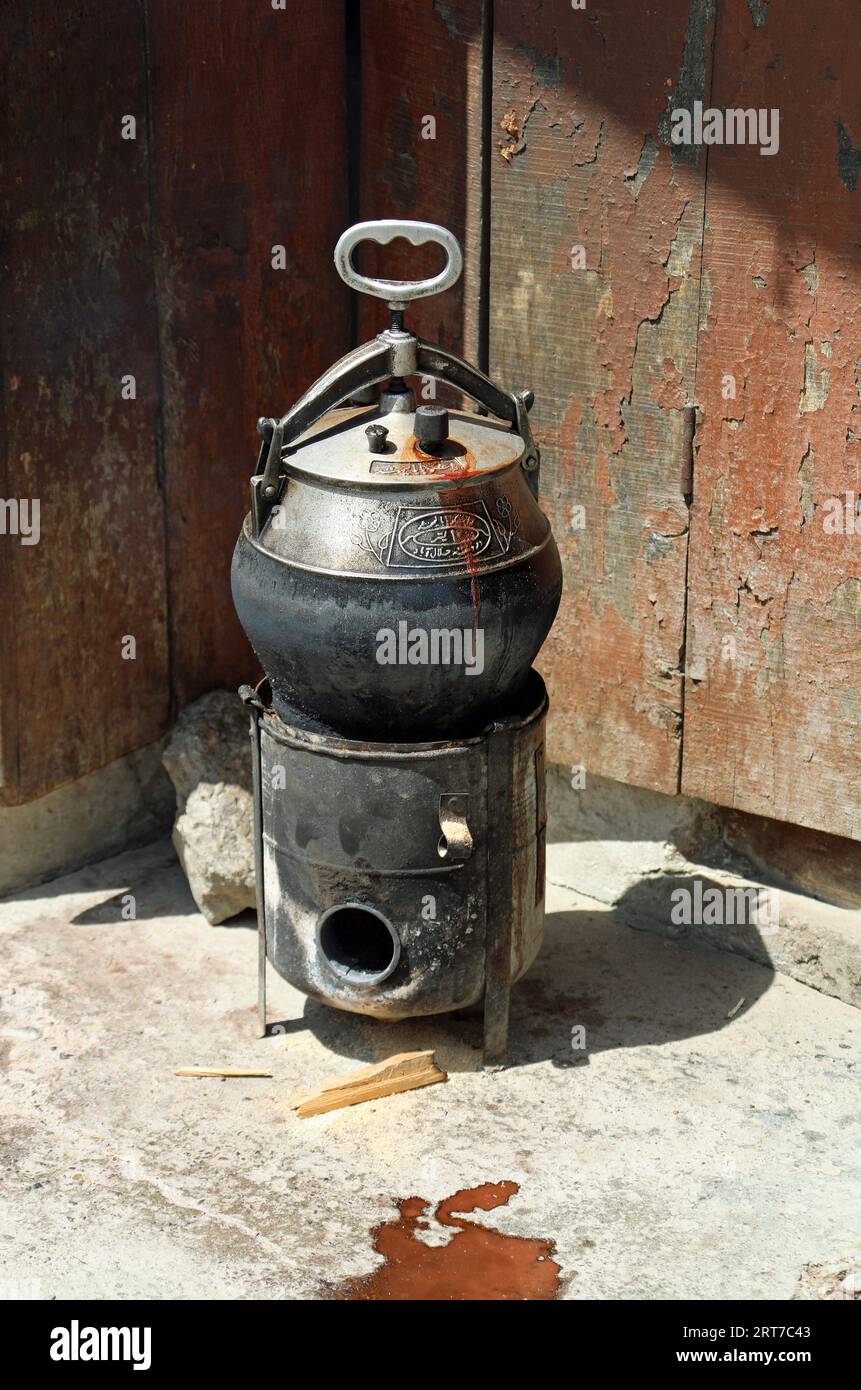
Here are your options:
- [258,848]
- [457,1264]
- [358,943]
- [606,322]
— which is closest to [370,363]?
[606,322]

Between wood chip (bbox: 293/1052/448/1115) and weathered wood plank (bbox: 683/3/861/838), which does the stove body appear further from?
weathered wood plank (bbox: 683/3/861/838)

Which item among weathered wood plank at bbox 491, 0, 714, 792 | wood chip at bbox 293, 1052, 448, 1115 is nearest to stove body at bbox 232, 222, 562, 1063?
wood chip at bbox 293, 1052, 448, 1115

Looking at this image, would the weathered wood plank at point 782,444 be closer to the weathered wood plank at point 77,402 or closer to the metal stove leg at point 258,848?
the metal stove leg at point 258,848

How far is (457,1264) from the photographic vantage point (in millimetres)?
4754

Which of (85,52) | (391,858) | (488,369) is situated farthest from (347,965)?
(85,52)

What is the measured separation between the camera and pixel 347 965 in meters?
5.43

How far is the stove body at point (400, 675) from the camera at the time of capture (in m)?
4.95

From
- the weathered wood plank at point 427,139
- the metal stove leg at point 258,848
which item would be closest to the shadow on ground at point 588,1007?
the metal stove leg at point 258,848

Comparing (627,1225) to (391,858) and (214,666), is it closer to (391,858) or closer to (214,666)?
(391,858)

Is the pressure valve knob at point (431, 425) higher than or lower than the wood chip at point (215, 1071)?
higher

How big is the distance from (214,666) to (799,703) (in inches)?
80.6

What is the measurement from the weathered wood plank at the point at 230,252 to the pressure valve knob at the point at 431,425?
1496 mm

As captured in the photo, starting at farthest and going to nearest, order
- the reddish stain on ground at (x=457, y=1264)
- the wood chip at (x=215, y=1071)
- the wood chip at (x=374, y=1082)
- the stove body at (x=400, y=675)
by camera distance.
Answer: the wood chip at (x=215, y=1071)
the wood chip at (x=374, y=1082)
the stove body at (x=400, y=675)
the reddish stain on ground at (x=457, y=1264)

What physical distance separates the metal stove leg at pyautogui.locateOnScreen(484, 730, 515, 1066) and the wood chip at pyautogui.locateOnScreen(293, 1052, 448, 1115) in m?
0.19
